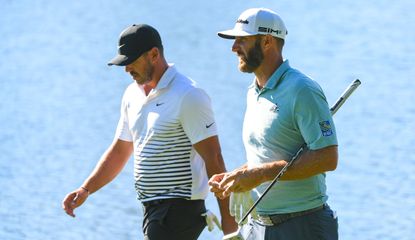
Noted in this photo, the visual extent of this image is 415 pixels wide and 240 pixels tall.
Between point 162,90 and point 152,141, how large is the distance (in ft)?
0.92

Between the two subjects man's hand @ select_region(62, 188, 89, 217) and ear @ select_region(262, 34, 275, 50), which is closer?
ear @ select_region(262, 34, 275, 50)

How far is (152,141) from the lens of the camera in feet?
19.4

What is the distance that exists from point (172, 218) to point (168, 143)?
397 millimetres

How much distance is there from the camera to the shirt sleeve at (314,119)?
4980 mm

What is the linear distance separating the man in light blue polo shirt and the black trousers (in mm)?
668

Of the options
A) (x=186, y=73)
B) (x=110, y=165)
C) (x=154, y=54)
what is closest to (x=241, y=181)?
(x=154, y=54)

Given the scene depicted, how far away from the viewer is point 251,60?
5.26 meters

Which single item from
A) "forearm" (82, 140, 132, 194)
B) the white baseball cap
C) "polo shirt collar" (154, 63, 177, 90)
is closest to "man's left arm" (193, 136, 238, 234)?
"polo shirt collar" (154, 63, 177, 90)

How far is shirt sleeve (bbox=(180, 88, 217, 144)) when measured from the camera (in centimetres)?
584

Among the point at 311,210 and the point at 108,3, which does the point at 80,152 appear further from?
the point at 108,3

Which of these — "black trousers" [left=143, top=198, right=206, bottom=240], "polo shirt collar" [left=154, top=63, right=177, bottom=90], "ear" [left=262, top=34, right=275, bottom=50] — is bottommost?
"black trousers" [left=143, top=198, right=206, bottom=240]

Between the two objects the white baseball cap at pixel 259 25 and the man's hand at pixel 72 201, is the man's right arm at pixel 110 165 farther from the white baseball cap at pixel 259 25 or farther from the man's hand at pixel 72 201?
the white baseball cap at pixel 259 25

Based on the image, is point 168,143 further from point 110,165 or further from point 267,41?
point 267,41

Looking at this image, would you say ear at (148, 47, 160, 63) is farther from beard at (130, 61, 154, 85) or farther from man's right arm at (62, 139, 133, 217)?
man's right arm at (62, 139, 133, 217)
